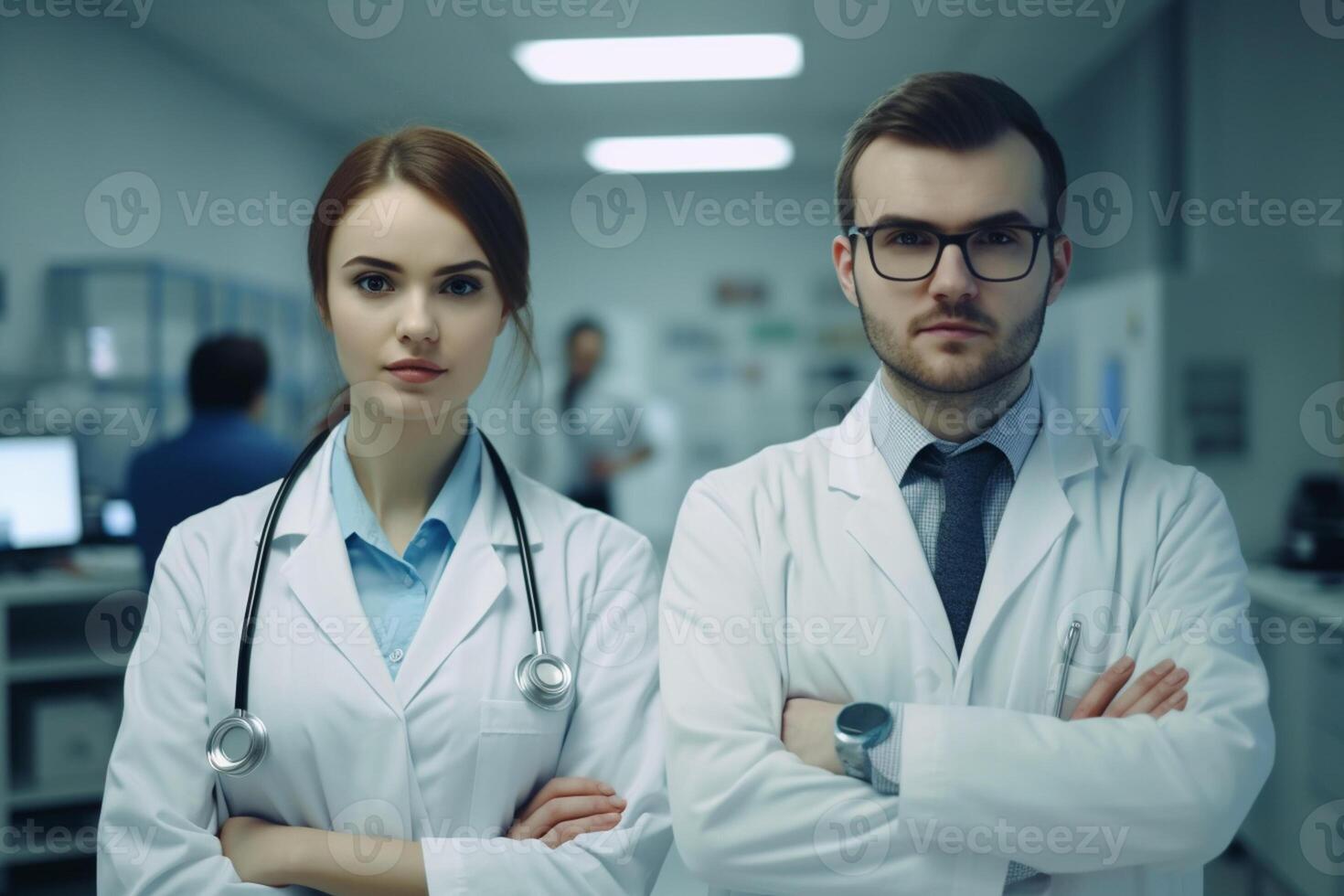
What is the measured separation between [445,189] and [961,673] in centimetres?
75

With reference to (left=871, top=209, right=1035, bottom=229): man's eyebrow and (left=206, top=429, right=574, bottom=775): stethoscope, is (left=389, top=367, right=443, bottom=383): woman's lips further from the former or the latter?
(left=871, top=209, right=1035, bottom=229): man's eyebrow

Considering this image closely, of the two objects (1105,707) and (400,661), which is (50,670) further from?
(1105,707)

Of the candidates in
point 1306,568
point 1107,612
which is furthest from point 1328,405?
point 1107,612

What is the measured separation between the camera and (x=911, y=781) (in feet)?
3.01

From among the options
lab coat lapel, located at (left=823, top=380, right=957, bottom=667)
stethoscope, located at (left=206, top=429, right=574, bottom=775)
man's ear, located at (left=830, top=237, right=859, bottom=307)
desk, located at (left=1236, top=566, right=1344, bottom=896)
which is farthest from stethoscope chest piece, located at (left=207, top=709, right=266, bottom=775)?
desk, located at (left=1236, top=566, right=1344, bottom=896)

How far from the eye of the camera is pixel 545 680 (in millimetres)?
1066

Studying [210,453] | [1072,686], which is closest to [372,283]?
[1072,686]

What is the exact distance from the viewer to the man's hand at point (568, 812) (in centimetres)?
105

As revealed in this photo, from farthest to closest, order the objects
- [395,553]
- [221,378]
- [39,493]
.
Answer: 1. [39,493]
2. [221,378]
3. [395,553]

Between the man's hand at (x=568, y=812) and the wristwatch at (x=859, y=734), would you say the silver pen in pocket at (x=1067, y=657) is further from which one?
the man's hand at (x=568, y=812)

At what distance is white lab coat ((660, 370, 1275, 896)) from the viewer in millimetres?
907

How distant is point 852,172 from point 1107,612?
0.54 metres

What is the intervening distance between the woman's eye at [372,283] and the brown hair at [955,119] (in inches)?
20.3

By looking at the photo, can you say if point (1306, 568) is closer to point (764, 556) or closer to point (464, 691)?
point (764, 556)
